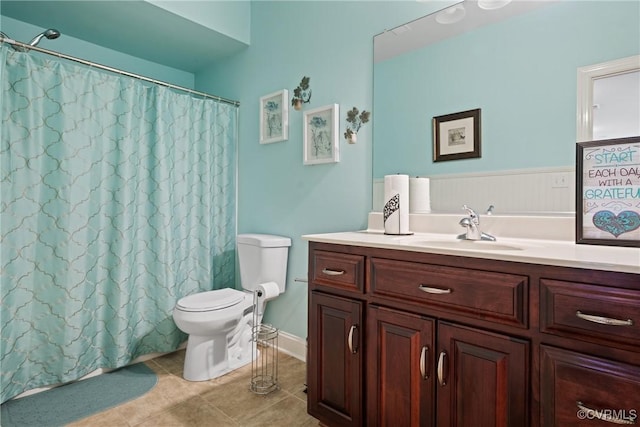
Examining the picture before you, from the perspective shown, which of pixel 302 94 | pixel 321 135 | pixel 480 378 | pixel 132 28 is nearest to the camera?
pixel 480 378

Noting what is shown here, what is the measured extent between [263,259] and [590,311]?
172 cm

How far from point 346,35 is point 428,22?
1.68 ft

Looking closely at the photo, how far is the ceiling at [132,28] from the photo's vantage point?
2105mm

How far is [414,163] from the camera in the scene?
5.72ft

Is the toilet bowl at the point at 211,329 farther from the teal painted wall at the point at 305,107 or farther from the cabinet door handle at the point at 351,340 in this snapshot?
the cabinet door handle at the point at 351,340

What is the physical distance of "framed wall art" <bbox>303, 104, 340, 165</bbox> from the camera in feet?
6.69

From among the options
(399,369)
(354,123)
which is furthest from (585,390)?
(354,123)

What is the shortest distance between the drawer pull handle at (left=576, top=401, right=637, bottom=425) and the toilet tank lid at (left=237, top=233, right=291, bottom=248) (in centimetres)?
169

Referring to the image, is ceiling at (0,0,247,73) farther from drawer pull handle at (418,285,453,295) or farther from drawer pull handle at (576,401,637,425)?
drawer pull handle at (576,401,637,425)

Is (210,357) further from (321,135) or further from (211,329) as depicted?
(321,135)

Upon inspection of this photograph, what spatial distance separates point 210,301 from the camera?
2023 mm

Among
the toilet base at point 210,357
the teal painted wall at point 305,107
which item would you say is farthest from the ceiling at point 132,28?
the toilet base at point 210,357

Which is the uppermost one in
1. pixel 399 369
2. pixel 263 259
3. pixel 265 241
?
pixel 265 241

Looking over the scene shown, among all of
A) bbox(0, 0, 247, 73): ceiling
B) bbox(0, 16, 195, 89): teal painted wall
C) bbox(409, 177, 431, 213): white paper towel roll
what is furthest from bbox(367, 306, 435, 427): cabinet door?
bbox(0, 16, 195, 89): teal painted wall
